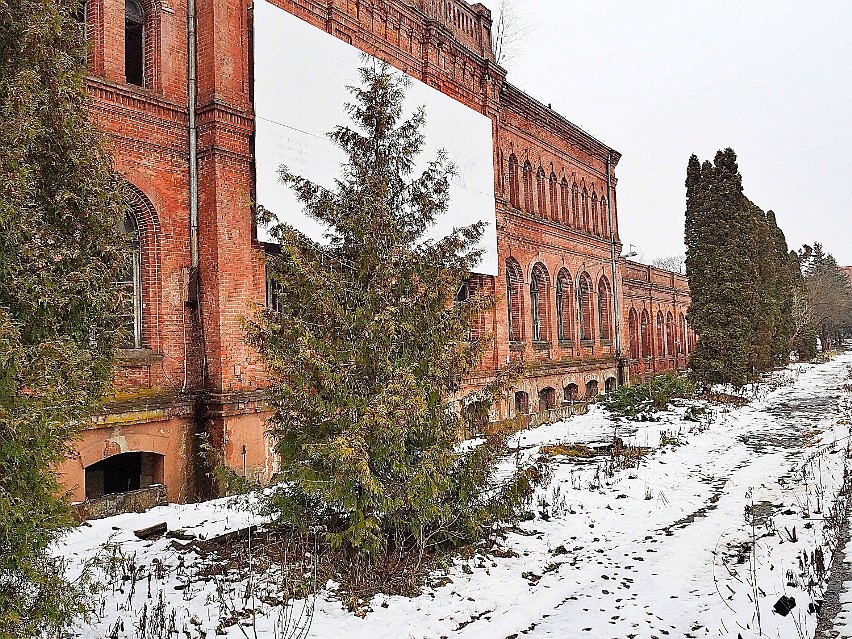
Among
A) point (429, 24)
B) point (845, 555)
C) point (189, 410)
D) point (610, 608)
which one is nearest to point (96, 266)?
point (610, 608)

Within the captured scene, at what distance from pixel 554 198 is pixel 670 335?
1759cm

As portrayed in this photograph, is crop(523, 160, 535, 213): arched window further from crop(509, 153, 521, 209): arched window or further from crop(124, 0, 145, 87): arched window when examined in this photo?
crop(124, 0, 145, 87): arched window

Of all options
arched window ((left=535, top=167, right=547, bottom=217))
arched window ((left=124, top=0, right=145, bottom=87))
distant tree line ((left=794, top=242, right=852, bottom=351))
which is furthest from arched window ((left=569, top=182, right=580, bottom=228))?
distant tree line ((left=794, top=242, right=852, bottom=351))

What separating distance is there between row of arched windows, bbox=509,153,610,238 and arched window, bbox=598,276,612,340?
2.12 meters

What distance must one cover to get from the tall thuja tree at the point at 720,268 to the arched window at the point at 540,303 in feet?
18.4

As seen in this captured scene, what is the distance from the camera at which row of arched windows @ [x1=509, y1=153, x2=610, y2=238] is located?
21.0 metres

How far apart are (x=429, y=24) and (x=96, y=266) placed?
1337 cm

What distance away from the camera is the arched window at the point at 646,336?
110ft

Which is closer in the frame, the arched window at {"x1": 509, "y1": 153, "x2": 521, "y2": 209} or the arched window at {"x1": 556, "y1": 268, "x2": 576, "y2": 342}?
the arched window at {"x1": 509, "y1": 153, "x2": 521, "y2": 209}

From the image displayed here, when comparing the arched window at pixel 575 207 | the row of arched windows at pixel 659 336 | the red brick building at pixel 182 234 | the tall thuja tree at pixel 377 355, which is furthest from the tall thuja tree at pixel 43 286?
the row of arched windows at pixel 659 336

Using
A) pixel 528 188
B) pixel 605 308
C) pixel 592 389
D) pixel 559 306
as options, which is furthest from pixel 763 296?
pixel 528 188

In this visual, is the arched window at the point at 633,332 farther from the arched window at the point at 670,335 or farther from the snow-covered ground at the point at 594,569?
the snow-covered ground at the point at 594,569

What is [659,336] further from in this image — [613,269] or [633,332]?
[613,269]

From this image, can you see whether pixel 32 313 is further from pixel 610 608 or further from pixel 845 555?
pixel 845 555
